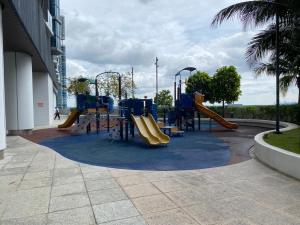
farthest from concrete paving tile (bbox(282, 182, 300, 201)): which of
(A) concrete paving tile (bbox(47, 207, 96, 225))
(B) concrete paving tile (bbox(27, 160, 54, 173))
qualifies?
(B) concrete paving tile (bbox(27, 160, 54, 173))

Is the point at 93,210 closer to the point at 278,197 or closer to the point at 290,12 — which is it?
the point at 278,197

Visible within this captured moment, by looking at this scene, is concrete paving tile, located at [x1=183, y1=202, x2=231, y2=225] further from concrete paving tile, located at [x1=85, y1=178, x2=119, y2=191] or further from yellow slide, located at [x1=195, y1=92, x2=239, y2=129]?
yellow slide, located at [x1=195, y1=92, x2=239, y2=129]

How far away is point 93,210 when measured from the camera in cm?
451

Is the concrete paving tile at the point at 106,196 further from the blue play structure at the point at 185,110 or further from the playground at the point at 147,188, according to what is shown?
the blue play structure at the point at 185,110

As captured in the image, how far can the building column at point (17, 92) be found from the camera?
15203 mm

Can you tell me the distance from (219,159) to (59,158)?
4896 millimetres

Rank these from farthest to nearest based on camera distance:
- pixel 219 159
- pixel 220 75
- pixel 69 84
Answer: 1. pixel 69 84
2. pixel 220 75
3. pixel 219 159

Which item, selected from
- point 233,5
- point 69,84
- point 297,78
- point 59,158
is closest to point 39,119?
point 59,158

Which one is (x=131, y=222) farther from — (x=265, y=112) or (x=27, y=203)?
(x=265, y=112)

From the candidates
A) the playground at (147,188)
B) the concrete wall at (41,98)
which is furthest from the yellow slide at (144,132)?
the concrete wall at (41,98)

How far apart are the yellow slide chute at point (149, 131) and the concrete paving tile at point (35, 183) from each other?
5545mm

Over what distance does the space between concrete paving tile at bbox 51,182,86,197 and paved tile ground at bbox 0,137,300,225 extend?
19 millimetres

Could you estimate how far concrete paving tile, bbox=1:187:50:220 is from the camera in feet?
14.7

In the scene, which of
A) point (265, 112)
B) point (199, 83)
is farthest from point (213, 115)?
point (199, 83)
